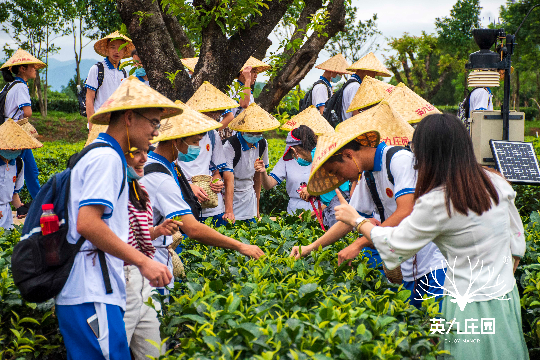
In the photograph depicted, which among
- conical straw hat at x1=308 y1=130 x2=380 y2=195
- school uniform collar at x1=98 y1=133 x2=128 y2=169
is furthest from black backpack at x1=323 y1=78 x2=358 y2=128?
school uniform collar at x1=98 y1=133 x2=128 y2=169

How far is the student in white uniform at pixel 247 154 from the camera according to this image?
6.05 meters

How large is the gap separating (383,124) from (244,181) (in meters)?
2.84

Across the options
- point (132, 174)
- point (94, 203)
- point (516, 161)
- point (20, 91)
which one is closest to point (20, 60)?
point (20, 91)

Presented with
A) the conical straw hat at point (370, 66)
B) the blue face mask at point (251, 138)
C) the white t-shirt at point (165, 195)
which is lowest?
the white t-shirt at point (165, 195)

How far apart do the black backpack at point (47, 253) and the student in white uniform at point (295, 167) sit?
3.68 m

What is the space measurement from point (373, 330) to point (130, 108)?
1.57 meters

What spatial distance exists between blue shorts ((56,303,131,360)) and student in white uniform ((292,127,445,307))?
4.69 feet

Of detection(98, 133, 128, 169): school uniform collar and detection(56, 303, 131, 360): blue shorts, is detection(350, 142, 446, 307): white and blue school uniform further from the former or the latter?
detection(56, 303, 131, 360): blue shorts

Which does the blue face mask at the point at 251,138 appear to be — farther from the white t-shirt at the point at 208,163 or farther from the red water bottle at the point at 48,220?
the red water bottle at the point at 48,220

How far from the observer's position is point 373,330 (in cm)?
237

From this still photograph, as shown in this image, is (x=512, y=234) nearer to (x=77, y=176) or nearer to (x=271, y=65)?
(x=77, y=176)

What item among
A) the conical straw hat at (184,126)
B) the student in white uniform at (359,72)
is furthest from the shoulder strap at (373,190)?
the student in white uniform at (359,72)

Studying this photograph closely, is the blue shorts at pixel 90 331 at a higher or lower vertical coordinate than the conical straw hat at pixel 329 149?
lower

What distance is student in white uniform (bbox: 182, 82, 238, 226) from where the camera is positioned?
17.8ft
